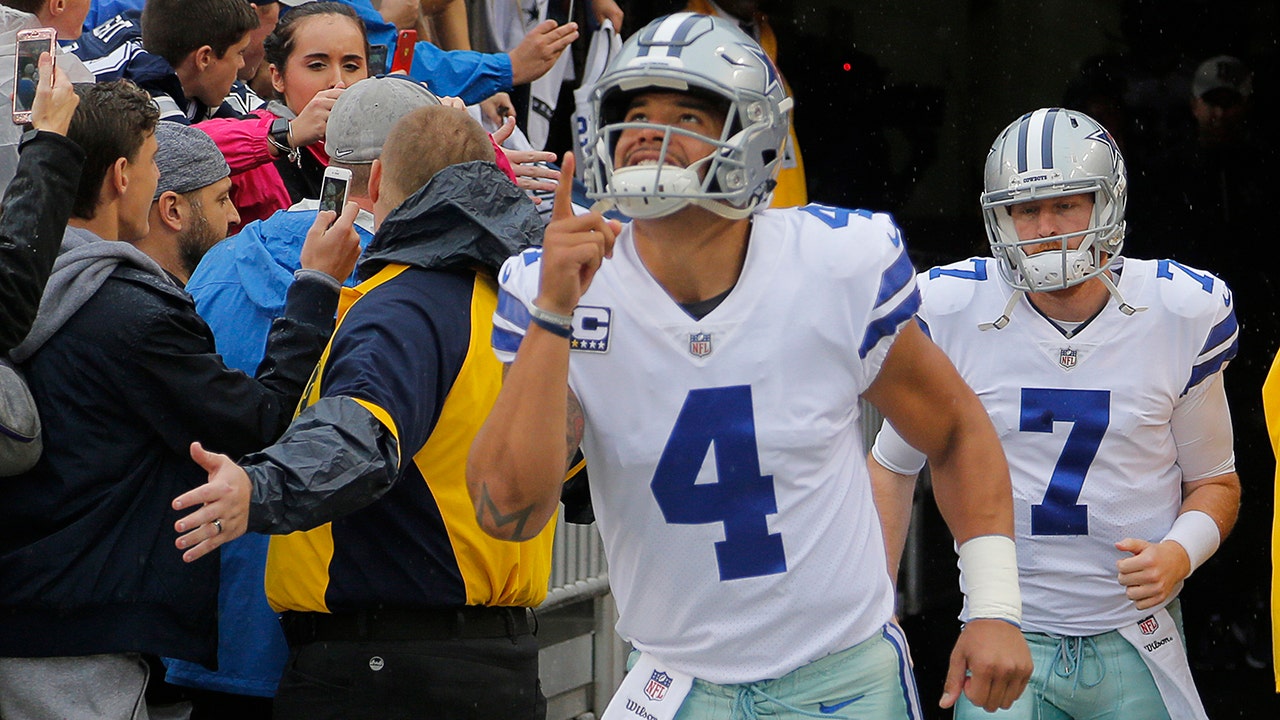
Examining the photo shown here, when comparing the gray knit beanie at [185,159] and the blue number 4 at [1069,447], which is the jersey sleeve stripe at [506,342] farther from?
the blue number 4 at [1069,447]

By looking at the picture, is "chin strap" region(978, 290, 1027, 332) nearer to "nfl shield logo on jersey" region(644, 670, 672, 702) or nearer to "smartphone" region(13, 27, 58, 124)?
"nfl shield logo on jersey" region(644, 670, 672, 702)

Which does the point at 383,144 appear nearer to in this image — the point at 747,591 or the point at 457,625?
the point at 457,625

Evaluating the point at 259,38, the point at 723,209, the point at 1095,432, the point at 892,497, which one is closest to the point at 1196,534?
the point at 1095,432

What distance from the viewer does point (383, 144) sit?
3.75 metres

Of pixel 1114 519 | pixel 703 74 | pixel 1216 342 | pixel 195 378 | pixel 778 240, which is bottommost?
pixel 1114 519

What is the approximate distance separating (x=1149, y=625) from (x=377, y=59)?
2.95 m

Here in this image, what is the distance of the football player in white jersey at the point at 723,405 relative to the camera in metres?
2.66

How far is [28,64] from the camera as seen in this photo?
3.29 metres

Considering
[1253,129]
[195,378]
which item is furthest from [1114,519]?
[1253,129]

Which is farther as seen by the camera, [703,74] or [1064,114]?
[1064,114]

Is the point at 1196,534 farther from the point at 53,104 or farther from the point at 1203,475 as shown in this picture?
the point at 53,104

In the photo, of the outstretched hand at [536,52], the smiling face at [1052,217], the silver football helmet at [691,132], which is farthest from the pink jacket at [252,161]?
the smiling face at [1052,217]

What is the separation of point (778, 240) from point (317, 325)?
3.67ft

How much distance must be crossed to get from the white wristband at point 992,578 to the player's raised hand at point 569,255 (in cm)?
91
